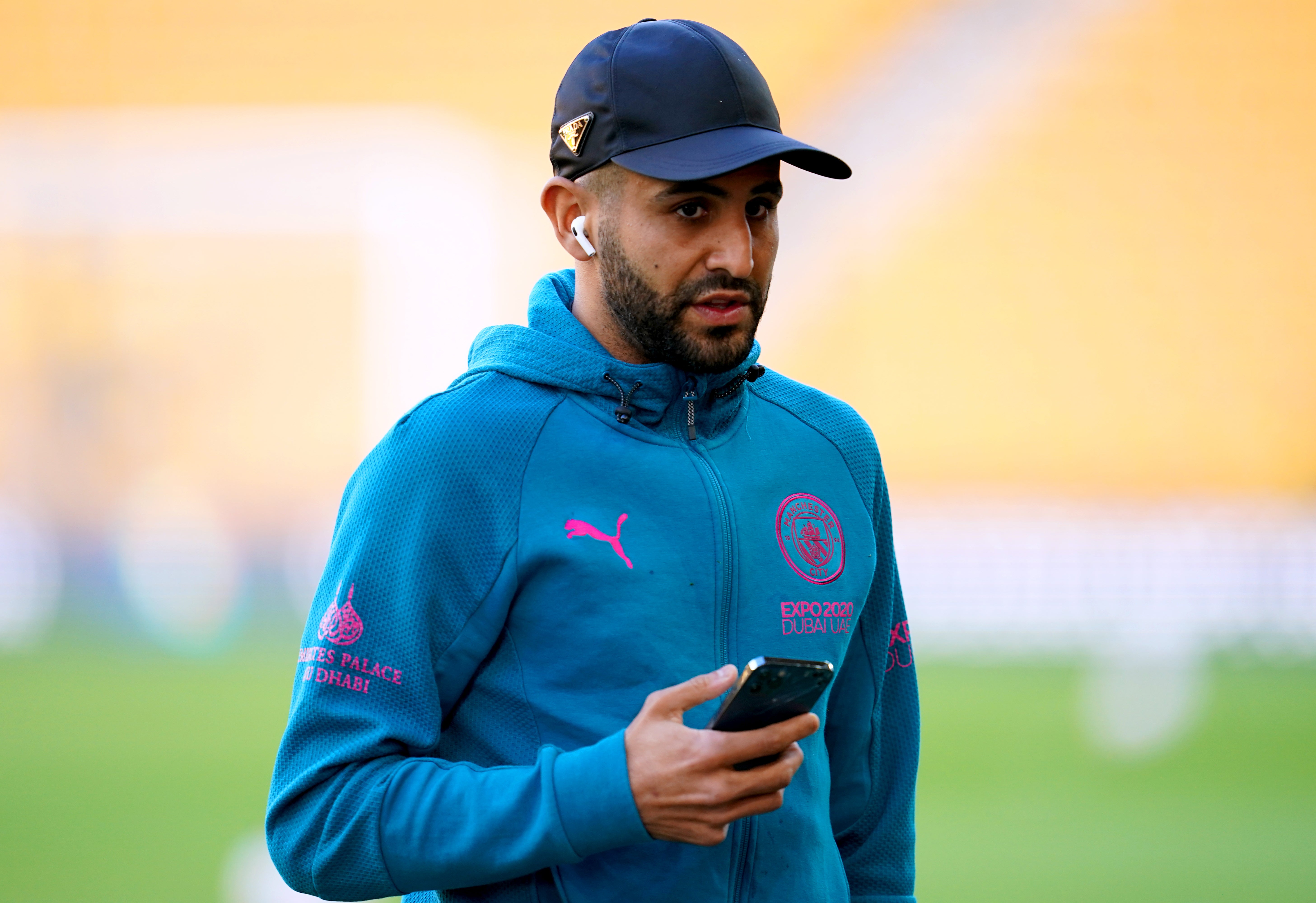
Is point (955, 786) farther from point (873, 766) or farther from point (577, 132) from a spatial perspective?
point (577, 132)

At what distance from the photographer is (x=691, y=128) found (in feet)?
3.56

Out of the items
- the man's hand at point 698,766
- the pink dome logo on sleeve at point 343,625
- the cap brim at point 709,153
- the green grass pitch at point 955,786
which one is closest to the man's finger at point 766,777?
the man's hand at point 698,766

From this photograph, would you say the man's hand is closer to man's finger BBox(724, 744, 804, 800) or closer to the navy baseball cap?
man's finger BBox(724, 744, 804, 800)

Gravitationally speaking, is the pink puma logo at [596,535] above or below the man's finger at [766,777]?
above

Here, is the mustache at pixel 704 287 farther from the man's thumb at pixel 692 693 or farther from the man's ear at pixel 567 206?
the man's thumb at pixel 692 693

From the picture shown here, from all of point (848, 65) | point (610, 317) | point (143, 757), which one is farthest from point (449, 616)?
point (848, 65)

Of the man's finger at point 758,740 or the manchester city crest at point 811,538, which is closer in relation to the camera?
the man's finger at point 758,740

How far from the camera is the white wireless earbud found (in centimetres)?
116

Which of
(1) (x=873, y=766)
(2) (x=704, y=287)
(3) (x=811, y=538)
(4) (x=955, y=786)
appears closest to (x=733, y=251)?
(2) (x=704, y=287)

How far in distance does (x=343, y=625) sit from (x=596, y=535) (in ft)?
0.71

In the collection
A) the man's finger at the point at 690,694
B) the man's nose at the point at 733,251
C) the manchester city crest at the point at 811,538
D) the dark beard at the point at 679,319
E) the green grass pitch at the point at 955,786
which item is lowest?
the green grass pitch at the point at 955,786

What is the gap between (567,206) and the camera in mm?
1176

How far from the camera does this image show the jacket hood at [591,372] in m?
1.12

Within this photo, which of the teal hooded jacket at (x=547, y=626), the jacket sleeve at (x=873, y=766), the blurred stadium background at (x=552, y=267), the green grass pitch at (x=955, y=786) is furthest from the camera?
the blurred stadium background at (x=552, y=267)
